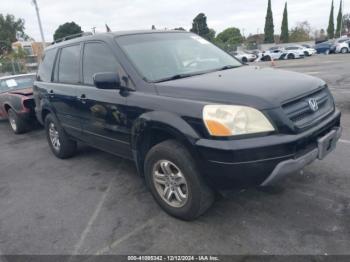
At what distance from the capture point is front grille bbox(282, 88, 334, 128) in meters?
2.66

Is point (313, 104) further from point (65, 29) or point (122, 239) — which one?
point (65, 29)

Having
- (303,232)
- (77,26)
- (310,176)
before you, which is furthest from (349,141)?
(77,26)

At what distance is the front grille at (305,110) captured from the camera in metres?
2.66

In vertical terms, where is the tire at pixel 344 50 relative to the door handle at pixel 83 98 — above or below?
below

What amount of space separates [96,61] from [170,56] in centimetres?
96

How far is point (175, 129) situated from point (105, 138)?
1.41m

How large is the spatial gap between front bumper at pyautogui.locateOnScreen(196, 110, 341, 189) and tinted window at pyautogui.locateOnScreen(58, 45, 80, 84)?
8.18ft

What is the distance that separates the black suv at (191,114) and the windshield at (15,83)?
177 inches

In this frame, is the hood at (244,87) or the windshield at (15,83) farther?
the windshield at (15,83)

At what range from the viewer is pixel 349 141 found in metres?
4.89

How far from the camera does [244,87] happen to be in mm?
2771

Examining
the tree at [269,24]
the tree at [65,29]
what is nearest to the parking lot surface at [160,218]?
the tree at [269,24]

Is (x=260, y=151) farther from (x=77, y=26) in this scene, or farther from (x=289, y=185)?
(x=77, y=26)

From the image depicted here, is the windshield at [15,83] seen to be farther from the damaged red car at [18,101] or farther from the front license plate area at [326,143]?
the front license plate area at [326,143]
